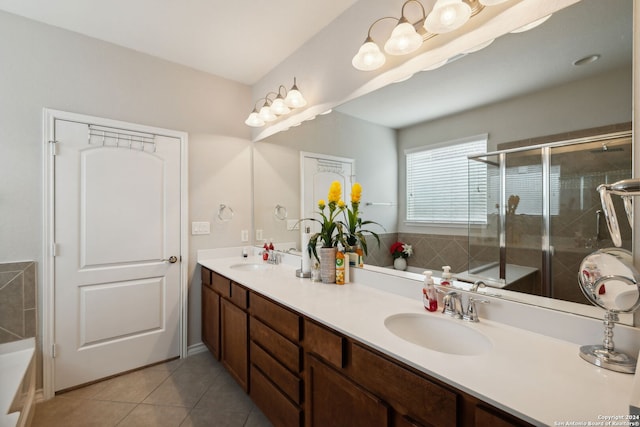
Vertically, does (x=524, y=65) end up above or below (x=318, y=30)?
below

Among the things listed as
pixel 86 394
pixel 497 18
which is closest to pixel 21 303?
pixel 86 394

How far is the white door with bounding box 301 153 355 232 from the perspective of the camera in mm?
1885

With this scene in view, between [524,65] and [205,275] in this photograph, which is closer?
[524,65]

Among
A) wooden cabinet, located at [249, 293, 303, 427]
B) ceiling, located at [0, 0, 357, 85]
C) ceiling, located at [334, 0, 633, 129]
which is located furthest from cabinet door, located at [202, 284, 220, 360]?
ceiling, located at [0, 0, 357, 85]

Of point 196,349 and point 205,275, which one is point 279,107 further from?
point 196,349

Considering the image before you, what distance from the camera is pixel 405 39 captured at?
1326 millimetres

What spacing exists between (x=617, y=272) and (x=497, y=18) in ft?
3.40

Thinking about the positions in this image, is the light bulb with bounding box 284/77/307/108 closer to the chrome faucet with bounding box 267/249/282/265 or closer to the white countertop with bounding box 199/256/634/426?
the chrome faucet with bounding box 267/249/282/265

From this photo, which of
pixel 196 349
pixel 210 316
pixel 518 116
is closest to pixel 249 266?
pixel 210 316

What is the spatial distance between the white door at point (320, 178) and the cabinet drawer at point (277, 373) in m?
0.94

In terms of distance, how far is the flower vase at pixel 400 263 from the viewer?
1.54 metres

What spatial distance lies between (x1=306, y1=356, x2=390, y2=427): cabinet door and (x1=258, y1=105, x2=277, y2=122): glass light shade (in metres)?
1.99

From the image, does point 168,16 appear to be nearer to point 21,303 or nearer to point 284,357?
point 21,303

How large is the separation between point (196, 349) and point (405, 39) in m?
2.91
